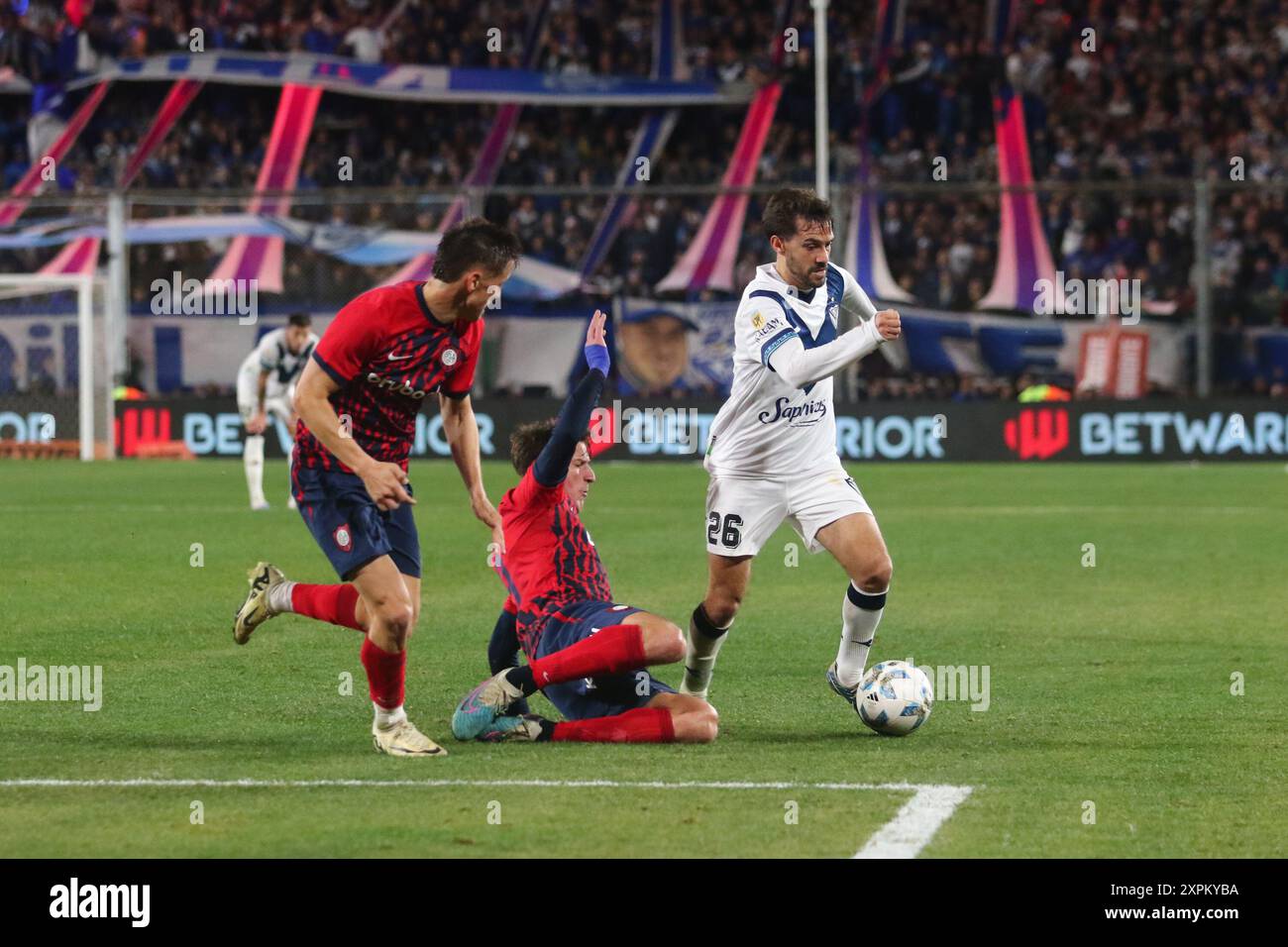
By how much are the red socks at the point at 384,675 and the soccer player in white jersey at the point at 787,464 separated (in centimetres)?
150

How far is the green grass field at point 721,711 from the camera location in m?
6.16

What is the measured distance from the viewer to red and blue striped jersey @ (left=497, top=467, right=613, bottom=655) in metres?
7.90

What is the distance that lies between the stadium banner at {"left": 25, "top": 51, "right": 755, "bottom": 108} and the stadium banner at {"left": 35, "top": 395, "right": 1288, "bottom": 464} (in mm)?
10739

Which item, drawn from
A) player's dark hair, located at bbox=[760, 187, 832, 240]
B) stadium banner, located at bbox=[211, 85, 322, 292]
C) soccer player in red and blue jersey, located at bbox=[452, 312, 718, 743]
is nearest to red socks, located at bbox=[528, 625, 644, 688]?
soccer player in red and blue jersey, located at bbox=[452, 312, 718, 743]

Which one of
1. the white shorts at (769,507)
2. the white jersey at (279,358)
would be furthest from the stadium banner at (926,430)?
the white shorts at (769,507)

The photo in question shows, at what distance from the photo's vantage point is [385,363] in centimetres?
756

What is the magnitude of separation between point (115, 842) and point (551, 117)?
32715 millimetres

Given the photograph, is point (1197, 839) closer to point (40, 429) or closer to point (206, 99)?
point (40, 429)

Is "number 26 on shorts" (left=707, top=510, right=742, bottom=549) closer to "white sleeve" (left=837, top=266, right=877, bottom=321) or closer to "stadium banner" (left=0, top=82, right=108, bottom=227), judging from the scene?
"white sleeve" (left=837, top=266, right=877, bottom=321)

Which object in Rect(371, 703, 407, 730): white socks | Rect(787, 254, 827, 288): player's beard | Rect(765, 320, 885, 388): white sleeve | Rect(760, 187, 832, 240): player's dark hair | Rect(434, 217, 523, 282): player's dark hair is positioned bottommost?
Rect(371, 703, 407, 730): white socks

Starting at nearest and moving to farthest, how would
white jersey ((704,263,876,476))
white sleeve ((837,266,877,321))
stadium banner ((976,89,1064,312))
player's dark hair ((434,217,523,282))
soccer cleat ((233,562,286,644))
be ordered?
player's dark hair ((434,217,523,282)), white jersey ((704,263,876,476)), white sleeve ((837,266,877,321)), soccer cleat ((233,562,286,644)), stadium banner ((976,89,1064,312))

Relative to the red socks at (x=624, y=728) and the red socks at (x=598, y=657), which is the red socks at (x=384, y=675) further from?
the red socks at (x=624, y=728)
